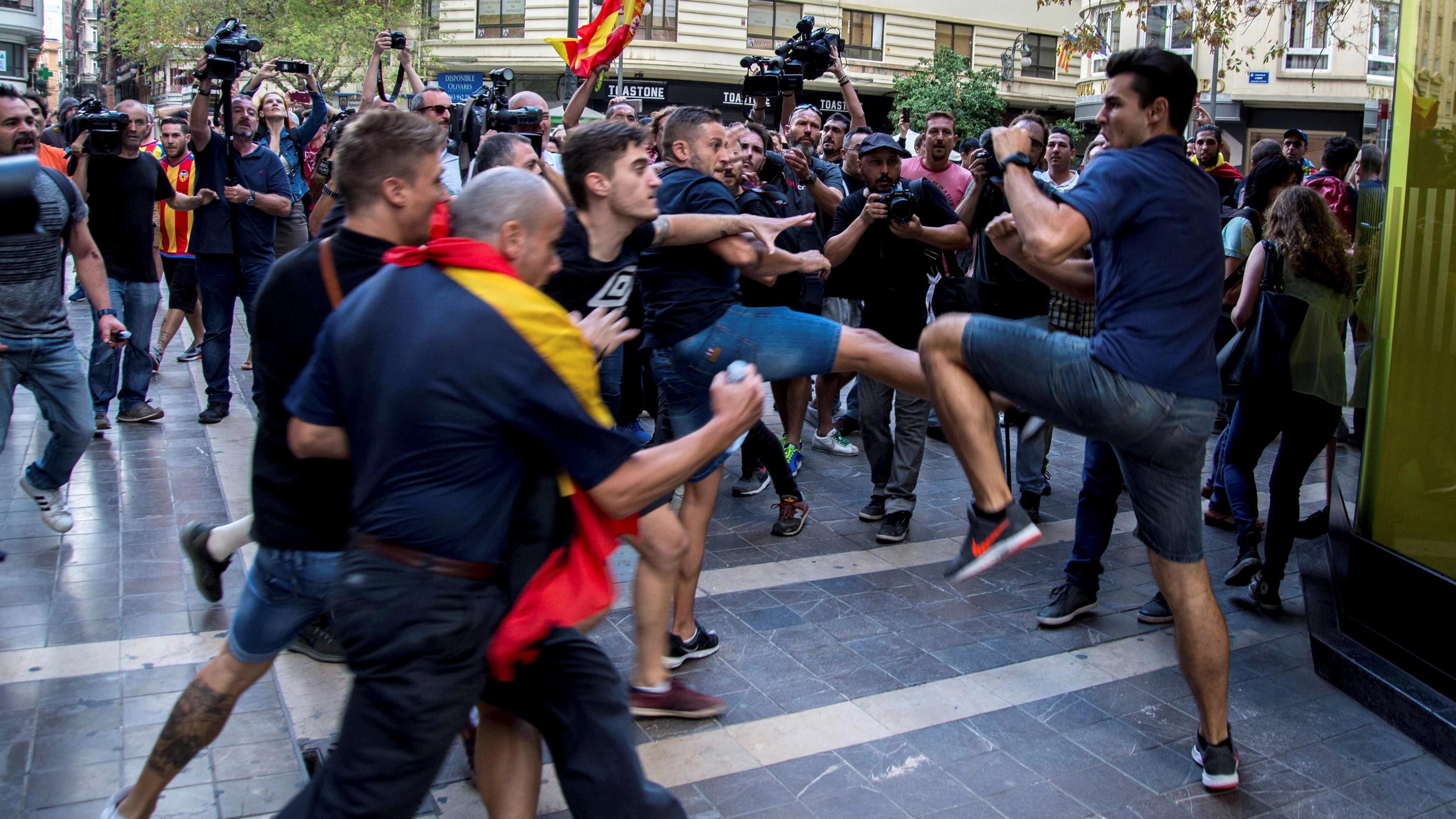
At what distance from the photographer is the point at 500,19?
36562mm

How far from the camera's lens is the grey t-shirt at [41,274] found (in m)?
5.72

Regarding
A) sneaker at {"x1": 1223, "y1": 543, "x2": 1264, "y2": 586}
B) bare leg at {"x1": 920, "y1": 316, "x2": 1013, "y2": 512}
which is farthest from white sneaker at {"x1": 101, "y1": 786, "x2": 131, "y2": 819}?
sneaker at {"x1": 1223, "y1": 543, "x2": 1264, "y2": 586}

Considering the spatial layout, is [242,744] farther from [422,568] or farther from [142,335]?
[142,335]

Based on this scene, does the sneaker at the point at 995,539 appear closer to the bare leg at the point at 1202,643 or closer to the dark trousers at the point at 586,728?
the bare leg at the point at 1202,643

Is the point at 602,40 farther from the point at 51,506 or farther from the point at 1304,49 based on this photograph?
the point at 1304,49

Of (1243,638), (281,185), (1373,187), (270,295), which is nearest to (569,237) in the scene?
(270,295)

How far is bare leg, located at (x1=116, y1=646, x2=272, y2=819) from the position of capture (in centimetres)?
308

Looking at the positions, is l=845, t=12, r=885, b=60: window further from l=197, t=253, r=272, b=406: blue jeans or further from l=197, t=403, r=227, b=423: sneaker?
l=197, t=403, r=227, b=423: sneaker

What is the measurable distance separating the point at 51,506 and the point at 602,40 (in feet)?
20.2

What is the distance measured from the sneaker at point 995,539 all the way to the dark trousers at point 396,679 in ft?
→ 5.49

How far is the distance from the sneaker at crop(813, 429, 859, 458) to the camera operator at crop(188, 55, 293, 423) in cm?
404

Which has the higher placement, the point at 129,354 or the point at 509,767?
the point at 129,354

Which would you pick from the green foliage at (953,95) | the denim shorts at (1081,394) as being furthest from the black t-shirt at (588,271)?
the green foliage at (953,95)

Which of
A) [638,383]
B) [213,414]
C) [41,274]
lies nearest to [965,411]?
[638,383]
